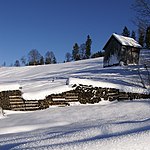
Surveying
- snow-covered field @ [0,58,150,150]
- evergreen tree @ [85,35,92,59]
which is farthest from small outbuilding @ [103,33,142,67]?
evergreen tree @ [85,35,92,59]

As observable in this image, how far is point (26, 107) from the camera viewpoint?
14.2 m

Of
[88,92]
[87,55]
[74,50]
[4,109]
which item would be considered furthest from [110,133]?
[74,50]

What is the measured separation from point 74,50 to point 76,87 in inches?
2910

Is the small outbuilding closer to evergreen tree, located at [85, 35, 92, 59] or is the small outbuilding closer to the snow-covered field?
the snow-covered field

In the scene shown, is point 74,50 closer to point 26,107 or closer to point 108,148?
point 26,107

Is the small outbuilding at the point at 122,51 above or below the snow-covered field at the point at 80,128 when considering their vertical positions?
above

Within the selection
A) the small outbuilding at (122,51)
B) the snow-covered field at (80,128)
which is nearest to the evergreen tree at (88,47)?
the small outbuilding at (122,51)

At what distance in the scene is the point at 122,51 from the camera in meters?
34.0

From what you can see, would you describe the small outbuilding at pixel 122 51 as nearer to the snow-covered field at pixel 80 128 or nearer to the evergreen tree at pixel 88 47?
the snow-covered field at pixel 80 128

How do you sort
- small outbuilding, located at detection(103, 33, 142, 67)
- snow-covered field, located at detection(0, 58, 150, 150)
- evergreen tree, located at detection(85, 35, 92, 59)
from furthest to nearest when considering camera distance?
evergreen tree, located at detection(85, 35, 92, 59) < small outbuilding, located at detection(103, 33, 142, 67) < snow-covered field, located at detection(0, 58, 150, 150)

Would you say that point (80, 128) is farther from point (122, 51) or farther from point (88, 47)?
point (88, 47)

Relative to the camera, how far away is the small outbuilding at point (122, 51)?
3404 cm

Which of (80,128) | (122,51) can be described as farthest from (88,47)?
(80,128)

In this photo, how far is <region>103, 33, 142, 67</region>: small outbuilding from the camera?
34.0 meters
